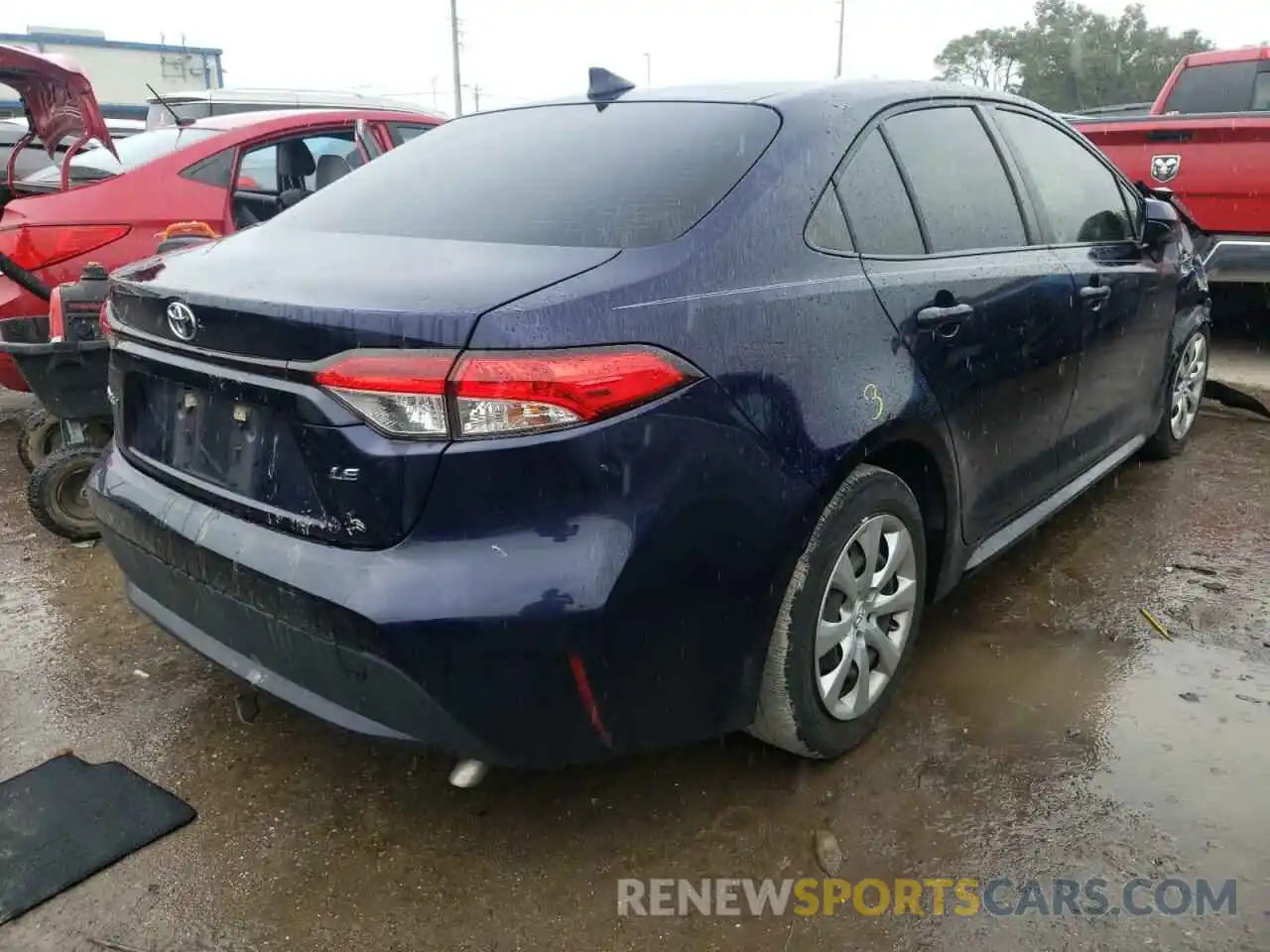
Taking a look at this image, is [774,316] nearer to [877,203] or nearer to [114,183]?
[877,203]

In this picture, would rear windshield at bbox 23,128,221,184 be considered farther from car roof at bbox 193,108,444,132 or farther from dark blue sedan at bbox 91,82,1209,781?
dark blue sedan at bbox 91,82,1209,781

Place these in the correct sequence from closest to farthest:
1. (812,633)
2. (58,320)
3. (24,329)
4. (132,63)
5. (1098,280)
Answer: (812,633) < (1098,280) < (58,320) < (24,329) < (132,63)

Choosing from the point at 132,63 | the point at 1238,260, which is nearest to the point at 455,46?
the point at 132,63

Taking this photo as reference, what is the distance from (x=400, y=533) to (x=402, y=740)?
0.41 meters

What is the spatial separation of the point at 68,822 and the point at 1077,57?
58225mm

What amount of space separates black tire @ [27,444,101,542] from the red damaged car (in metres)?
0.70

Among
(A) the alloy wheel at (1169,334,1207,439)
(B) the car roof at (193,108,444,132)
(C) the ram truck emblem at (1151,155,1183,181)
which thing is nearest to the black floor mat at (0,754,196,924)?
(B) the car roof at (193,108,444,132)

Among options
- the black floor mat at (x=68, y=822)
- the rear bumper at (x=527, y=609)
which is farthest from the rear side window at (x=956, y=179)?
the black floor mat at (x=68, y=822)

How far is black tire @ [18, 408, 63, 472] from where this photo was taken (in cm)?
456

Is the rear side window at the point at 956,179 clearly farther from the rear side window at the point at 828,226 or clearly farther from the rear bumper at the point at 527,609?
the rear bumper at the point at 527,609

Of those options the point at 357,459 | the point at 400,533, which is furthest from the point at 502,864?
the point at 357,459

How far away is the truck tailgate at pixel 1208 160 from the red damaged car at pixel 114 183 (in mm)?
4641

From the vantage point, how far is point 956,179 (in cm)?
291

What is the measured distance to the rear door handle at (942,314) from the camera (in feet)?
8.18
